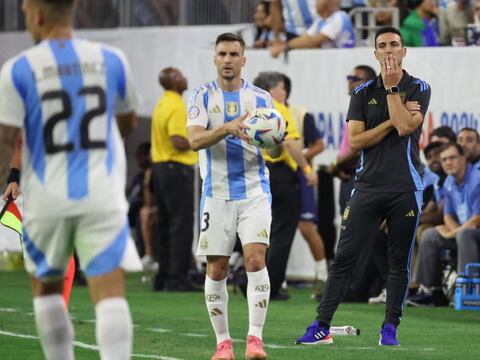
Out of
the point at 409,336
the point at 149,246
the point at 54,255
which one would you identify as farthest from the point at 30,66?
the point at 149,246

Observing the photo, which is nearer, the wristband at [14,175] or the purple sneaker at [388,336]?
the wristband at [14,175]

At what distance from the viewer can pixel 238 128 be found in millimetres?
9312

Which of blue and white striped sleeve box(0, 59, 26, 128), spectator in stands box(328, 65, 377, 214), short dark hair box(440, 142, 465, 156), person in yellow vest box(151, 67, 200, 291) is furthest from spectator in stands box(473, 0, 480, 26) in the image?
blue and white striped sleeve box(0, 59, 26, 128)

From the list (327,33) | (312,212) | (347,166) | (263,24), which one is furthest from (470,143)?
(263,24)

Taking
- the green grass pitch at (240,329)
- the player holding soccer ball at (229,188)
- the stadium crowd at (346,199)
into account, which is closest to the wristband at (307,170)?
the stadium crowd at (346,199)

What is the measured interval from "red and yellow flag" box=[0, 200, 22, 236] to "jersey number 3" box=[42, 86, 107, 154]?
299 centimetres

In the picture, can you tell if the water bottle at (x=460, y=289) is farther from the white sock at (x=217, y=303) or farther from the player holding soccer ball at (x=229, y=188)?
the white sock at (x=217, y=303)

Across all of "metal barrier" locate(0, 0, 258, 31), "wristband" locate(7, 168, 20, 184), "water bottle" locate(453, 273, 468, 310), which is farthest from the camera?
"metal barrier" locate(0, 0, 258, 31)

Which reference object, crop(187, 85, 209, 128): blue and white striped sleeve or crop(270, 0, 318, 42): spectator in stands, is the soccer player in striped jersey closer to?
crop(187, 85, 209, 128): blue and white striped sleeve

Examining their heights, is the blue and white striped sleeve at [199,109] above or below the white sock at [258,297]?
above

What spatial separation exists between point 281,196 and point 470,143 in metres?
1.93

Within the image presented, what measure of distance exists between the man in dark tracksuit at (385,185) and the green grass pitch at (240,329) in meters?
0.36

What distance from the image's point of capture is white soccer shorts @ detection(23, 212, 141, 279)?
6.77 metres

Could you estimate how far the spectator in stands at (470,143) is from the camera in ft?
47.6
